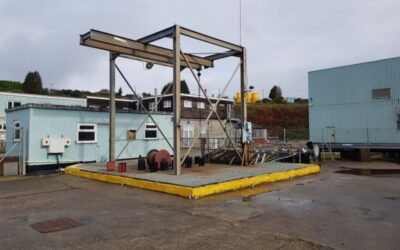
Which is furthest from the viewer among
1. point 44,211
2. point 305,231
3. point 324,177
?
point 324,177

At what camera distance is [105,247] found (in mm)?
5246

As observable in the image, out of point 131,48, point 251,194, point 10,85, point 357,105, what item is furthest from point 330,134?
point 10,85

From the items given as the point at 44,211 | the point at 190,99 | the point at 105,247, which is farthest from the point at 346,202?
the point at 190,99

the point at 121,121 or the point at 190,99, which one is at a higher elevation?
the point at 190,99

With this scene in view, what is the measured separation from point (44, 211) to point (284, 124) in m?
60.3

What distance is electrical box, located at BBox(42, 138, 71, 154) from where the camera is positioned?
15.9 m

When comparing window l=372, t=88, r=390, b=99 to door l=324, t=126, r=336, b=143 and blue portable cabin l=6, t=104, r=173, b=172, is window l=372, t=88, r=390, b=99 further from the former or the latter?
blue portable cabin l=6, t=104, r=173, b=172

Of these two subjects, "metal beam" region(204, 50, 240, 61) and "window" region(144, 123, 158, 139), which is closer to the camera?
"metal beam" region(204, 50, 240, 61)

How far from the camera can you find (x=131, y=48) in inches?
561

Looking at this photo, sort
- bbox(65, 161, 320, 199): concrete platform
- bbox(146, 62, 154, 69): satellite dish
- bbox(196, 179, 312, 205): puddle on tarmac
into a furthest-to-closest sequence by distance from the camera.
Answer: bbox(146, 62, 154, 69): satellite dish, bbox(65, 161, 320, 199): concrete platform, bbox(196, 179, 312, 205): puddle on tarmac

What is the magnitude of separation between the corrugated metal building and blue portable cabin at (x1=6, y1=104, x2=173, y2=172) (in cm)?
1470

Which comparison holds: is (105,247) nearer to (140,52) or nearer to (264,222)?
(264,222)

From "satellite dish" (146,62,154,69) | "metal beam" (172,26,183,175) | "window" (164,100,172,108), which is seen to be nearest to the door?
"satellite dish" (146,62,154,69)

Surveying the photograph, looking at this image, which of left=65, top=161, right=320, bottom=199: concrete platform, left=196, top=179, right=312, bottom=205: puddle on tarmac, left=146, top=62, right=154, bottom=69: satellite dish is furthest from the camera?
left=146, top=62, right=154, bottom=69: satellite dish
